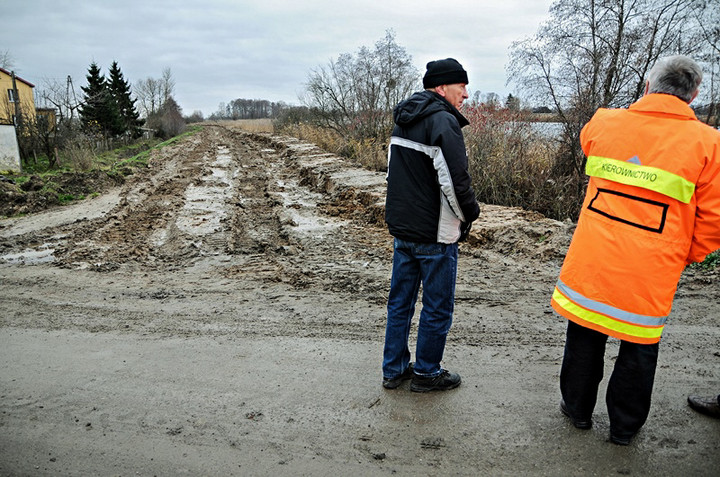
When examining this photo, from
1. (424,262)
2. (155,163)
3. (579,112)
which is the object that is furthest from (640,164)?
(155,163)

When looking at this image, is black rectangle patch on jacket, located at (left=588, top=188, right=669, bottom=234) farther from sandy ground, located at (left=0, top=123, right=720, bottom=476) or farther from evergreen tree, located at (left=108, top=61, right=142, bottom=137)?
evergreen tree, located at (left=108, top=61, right=142, bottom=137)

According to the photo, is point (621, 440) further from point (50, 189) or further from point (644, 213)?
point (50, 189)

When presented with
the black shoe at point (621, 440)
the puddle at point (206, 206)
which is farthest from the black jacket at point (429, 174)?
the puddle at point (206, 206)

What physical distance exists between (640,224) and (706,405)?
1.42 m

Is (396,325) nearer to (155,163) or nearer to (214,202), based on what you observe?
(214,202)

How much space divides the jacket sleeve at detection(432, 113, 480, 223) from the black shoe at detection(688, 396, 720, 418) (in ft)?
6.29

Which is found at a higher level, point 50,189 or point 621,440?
point 50,189

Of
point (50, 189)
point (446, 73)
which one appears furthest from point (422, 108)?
point (50, 189)

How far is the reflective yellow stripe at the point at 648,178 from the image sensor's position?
2391mm

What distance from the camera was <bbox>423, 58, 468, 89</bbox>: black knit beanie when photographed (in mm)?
3014

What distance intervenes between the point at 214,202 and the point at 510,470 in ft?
32.5

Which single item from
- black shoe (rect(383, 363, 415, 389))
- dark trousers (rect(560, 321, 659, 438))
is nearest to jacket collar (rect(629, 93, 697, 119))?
dark trousers (rect(560, 321, 659, 438))

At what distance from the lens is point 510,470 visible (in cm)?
258

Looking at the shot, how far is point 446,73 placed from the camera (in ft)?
9.89
